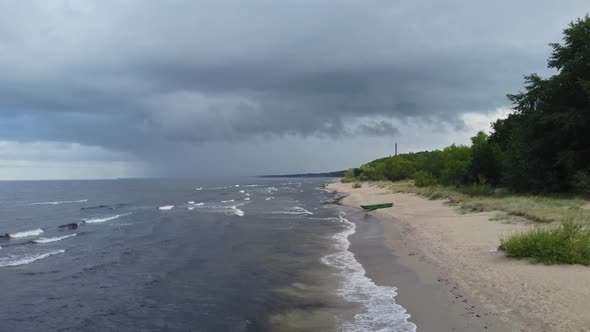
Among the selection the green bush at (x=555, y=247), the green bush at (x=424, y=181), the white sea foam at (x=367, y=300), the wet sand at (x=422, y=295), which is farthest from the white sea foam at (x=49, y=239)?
the green bush at (x=424, y=181)

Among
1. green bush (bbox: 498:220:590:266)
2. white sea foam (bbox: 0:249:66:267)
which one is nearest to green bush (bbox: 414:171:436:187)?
green bush (bbox: 498:220:590:266)

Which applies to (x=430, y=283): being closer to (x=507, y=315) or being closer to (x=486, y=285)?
(x=486, y=285)

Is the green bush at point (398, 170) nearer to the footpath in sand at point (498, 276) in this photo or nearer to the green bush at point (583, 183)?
the green bush at point (583, 183)

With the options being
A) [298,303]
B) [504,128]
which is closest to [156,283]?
[298,303]

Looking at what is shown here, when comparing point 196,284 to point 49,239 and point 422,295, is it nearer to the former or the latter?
point 422,295

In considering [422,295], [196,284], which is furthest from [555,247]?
[196,284]
